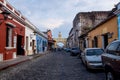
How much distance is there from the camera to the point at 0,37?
17.3m

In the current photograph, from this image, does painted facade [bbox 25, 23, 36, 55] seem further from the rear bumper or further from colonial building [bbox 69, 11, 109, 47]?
colonial building [bbox 69, 11, 109, 47]

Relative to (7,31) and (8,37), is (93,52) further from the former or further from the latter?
(8,37)

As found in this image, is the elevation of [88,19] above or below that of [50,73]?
above

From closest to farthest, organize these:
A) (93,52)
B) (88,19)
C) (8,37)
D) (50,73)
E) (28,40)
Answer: (50,73) < (93,52) < (8,37) < (28,40) < (88,19)


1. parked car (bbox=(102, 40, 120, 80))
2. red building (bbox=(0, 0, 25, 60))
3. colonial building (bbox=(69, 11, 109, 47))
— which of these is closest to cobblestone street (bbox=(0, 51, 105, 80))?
parked car (bbox=(102, 40, 120, 80))

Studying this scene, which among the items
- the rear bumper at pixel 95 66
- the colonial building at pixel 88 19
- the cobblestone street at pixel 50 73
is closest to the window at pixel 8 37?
the cobblestone street at pixel 50 73

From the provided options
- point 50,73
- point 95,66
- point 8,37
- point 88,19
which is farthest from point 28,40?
point 88,19

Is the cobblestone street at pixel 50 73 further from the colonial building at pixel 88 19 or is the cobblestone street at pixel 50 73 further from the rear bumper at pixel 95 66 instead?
the colonial building at pixel 88 19

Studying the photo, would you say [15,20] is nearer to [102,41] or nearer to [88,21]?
[102,41]

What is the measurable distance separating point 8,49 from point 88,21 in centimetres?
3670

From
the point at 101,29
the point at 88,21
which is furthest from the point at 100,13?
the point at 101,29

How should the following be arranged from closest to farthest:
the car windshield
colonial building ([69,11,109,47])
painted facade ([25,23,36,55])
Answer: the car windshield
painted facade ([25,23,36,55])
colonial building ([69,11,109,47])

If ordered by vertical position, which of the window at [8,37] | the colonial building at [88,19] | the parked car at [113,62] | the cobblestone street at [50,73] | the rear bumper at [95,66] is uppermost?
the colonial building at [88,19]

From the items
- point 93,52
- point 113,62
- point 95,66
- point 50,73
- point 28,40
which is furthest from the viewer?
point 28,40
